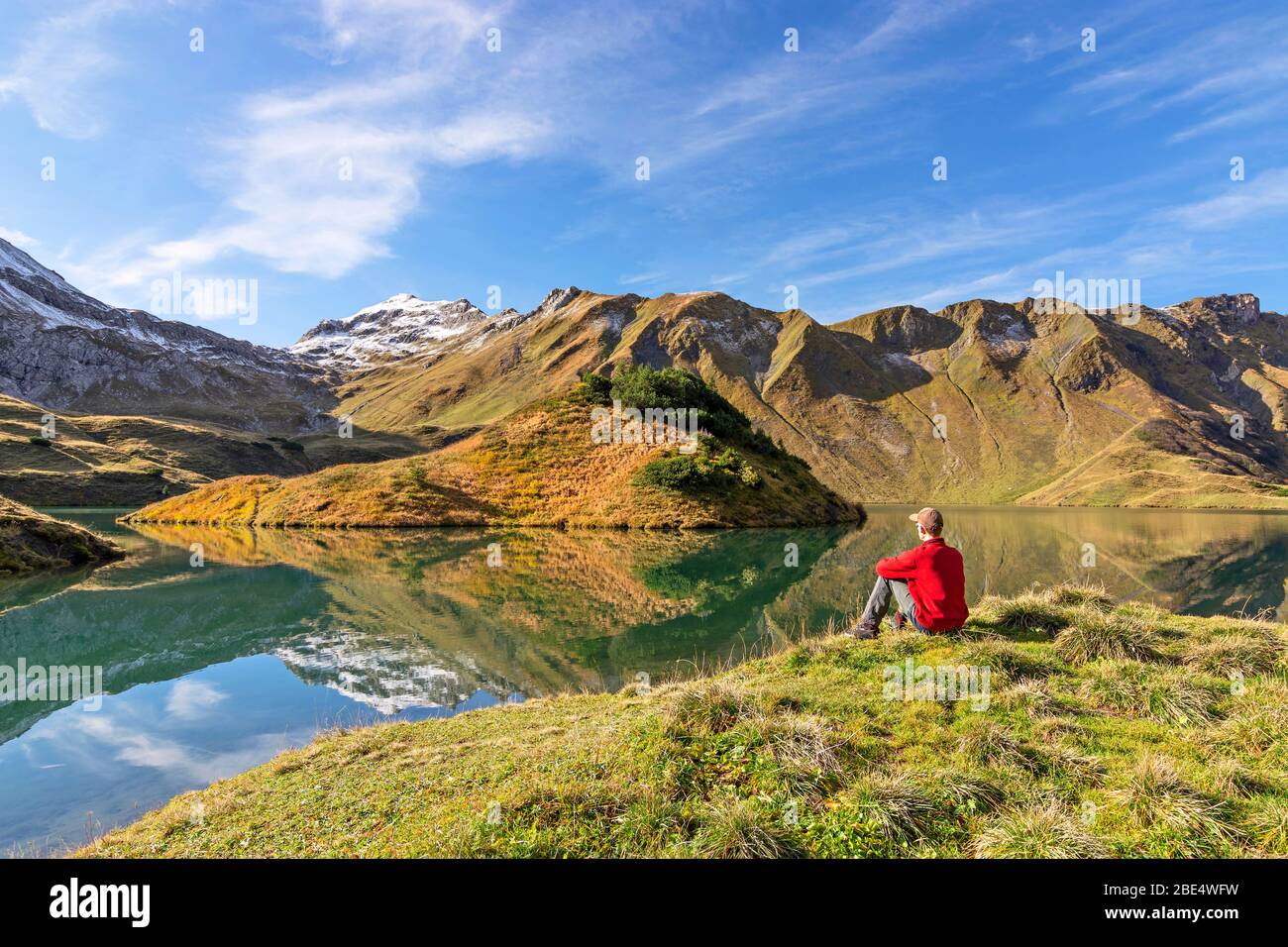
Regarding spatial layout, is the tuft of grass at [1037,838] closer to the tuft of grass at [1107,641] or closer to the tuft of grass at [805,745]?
the tuft of grass at [805,745]

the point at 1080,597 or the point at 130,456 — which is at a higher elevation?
the point at 130,456

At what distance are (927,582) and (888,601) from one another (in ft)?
3.10

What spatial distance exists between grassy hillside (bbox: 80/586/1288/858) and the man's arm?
1.39 meters

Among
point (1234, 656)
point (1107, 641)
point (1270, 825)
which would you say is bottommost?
point (1270, 825)

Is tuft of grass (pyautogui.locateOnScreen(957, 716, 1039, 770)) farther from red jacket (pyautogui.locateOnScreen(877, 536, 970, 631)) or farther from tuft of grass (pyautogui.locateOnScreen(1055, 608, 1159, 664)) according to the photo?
tuft of grass (pyautogui.locateOnScreen(1055, 608, 1159, 664))

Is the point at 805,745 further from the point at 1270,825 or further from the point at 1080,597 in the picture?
the point at 1080,597

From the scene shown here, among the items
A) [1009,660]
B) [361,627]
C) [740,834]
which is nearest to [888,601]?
[1009,660]

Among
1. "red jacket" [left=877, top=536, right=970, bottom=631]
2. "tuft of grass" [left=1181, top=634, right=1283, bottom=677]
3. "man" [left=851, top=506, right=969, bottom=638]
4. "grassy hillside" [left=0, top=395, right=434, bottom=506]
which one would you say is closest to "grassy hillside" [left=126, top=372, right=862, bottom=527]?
"man" [left=851, top=506, right=969, bottom=638]

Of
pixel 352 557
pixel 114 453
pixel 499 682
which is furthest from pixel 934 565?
pixel 114 453

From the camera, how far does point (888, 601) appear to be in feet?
38.8

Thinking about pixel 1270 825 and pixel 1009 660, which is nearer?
pixel 1270 825

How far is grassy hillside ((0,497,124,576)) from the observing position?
94.6 feet
